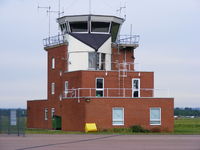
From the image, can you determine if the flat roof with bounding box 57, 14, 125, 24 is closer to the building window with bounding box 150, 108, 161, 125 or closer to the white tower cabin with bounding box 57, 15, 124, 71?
the white tower cabin with bounding box 57, 15, 124, 71

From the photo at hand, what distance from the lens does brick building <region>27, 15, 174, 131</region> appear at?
52531 millimetres

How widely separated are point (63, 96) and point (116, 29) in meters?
8.79

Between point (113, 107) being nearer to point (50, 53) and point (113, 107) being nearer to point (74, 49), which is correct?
→ point (74, 49)

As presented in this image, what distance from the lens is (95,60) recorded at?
58.7 metres

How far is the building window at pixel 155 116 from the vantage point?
53750 millimetres

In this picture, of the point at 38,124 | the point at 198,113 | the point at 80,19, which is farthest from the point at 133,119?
the point at 198,113

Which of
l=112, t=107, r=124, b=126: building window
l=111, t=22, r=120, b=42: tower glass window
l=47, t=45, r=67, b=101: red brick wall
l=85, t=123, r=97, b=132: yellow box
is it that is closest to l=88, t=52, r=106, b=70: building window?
l=111, t=22, r=120, b=42: tower glass window

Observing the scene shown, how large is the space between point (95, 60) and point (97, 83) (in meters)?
3.52

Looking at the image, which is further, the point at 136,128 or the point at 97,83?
the point at 97,83

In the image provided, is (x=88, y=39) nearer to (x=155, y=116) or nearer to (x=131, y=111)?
(x=131, y=111)

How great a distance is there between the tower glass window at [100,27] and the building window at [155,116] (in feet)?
33.8

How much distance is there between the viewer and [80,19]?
58.0m

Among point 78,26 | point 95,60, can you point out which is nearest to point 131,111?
point 95,60

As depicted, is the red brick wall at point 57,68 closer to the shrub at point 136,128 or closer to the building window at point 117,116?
the building window at point 117,116
